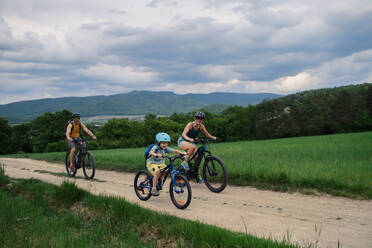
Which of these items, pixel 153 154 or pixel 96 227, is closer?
pixel 96 227

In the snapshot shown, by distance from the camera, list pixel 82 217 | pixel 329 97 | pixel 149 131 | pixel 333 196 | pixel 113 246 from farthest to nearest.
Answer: pixel 329 97 < pixel 149 131 < pixel 333 196 < pixel 82 217 < pixel 113 246

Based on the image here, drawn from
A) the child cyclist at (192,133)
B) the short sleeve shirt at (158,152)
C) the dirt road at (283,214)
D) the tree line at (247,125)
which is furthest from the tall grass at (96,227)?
the tree line at (247,125)

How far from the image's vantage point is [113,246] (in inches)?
177

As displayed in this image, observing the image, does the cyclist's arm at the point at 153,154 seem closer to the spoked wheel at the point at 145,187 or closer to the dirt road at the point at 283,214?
the spoked wheel at the point at 145,187

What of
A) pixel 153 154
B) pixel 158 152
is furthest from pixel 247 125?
pixel 153 154

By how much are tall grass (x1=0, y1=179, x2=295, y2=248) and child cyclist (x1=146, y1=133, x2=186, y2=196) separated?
1.43 metres

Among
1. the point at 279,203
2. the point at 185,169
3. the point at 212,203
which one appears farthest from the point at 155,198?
the point at 279,203

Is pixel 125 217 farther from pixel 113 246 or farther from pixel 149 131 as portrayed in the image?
pixel 149 131

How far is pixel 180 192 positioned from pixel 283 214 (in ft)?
7.74

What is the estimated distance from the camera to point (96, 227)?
5.51 meters

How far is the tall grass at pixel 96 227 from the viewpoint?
448cm

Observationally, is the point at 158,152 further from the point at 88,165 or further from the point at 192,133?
the point at 88,165

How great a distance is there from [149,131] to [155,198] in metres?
59.2

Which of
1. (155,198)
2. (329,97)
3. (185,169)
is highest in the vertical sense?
(329,97)
